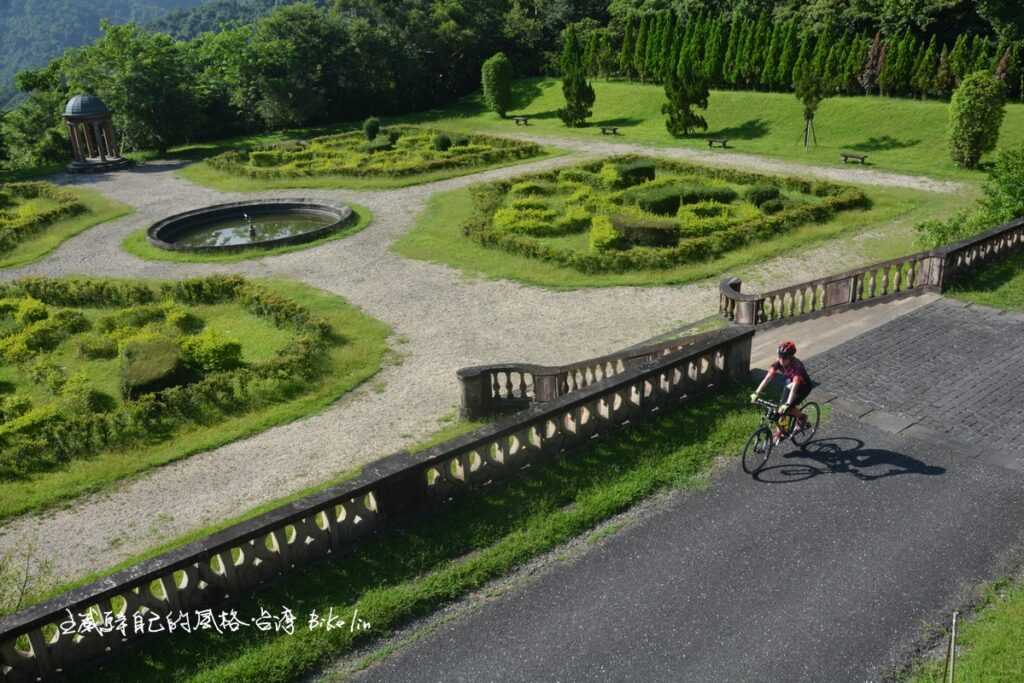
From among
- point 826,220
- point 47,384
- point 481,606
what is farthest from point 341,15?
point 481,606

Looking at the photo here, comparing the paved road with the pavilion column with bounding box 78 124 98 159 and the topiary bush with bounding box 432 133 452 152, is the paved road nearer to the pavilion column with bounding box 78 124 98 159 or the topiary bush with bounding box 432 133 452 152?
the topiary bush with bounding box 432 133 452 152

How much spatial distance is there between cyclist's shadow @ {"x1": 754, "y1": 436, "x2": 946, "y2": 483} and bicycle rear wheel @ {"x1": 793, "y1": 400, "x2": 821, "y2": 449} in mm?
105

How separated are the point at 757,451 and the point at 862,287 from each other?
9369 millimetres

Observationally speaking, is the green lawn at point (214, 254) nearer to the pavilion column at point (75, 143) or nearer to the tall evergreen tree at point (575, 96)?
the pavilion column at point (75, 143)

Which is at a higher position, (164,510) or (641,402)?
(641,402)

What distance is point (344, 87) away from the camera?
64188mm

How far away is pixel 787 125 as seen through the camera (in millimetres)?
48281

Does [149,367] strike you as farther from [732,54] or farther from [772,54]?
[732,54]

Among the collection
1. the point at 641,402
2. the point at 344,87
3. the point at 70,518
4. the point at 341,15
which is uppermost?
the point at 341,15

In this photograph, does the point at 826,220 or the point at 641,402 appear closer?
the point at 641,402

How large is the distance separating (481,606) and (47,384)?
14770 millimetres

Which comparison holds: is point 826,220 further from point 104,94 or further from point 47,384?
point 104,94

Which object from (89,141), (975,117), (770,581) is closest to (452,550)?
(770,581)

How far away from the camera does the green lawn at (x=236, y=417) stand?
14.8 meters
